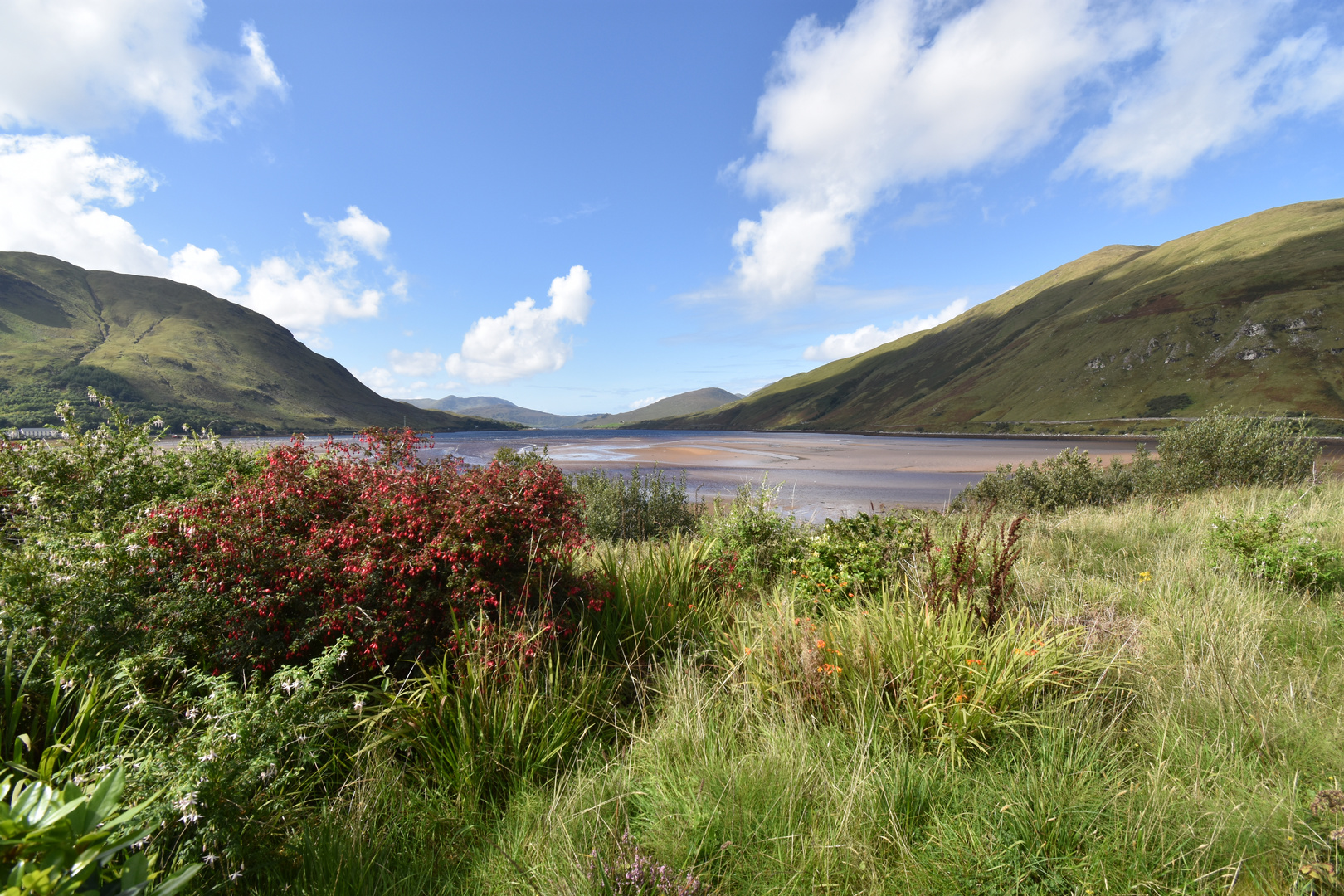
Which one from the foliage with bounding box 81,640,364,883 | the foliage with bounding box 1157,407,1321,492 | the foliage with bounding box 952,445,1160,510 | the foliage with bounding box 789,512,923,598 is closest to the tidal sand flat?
the foliage with bounding box 952,445,1160,510

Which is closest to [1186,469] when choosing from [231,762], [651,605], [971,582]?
[971,582]

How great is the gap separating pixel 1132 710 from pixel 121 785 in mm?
5242

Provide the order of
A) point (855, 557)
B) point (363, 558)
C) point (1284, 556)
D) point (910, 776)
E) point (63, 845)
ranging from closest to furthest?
point (63, 845) → point (910, 776) → point (363, 558) → point (1284, 556) → point (855, 557)

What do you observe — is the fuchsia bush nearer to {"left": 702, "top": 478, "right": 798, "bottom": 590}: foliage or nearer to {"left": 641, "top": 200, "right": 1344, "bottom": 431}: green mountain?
{"left": 702, "top": 478, "right": 798, "bottom": 590}: foliage

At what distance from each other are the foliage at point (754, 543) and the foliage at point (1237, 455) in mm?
14469

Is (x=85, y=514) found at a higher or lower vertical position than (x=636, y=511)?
higher

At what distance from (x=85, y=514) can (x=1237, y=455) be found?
73.8 feet

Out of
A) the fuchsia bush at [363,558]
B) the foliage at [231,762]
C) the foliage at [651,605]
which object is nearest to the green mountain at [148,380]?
the fuchsia bush at [363,558]

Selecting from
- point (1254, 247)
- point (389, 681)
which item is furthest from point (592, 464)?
point (1254, 247)

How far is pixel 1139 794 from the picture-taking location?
260 centimetres

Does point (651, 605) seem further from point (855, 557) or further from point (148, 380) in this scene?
point (148, 380)

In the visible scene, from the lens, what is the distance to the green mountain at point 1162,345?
273 ft

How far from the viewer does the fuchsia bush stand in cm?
345

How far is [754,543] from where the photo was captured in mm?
7141
